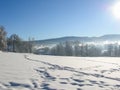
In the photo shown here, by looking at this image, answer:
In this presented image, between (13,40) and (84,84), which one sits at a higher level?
(13,40)

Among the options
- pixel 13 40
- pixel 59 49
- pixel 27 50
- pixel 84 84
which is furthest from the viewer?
pixel 59 49

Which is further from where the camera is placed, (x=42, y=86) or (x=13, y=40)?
(x=13, y=40)

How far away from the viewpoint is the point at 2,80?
6.86m

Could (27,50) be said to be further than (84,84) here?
Yes

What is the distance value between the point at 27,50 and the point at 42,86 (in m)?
73.9

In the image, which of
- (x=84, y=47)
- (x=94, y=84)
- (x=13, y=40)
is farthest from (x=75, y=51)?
(x=94, y=84)

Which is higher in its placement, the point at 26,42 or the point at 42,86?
the point at 26,42

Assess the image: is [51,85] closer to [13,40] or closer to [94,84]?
[94,84]

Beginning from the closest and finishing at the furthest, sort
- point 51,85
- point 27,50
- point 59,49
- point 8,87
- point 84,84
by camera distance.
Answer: point 8,87, point 51,85, point 84,84, point 27,50, point 59,49

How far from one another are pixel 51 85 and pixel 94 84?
199 centimetres

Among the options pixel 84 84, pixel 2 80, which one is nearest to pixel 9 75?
pixel 2 80

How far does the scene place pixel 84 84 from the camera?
26.7 ft

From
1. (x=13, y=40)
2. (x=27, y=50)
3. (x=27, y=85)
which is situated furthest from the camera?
(x=27, y=50)

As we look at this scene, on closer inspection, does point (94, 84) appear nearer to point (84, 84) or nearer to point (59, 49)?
point (84, 84)
